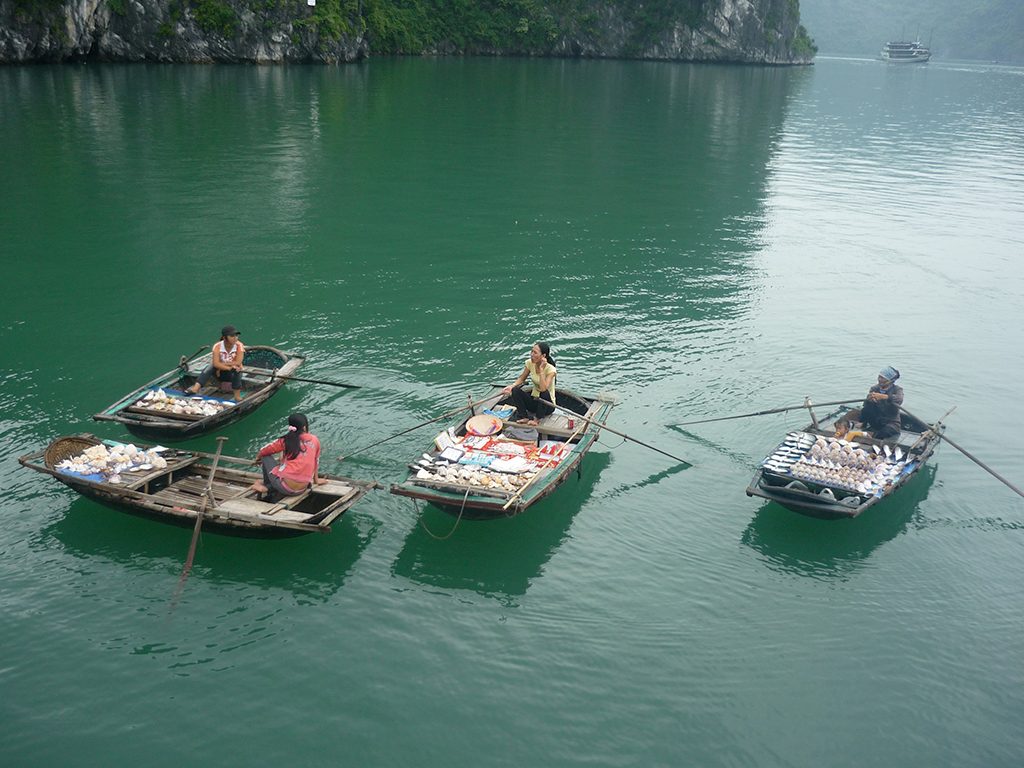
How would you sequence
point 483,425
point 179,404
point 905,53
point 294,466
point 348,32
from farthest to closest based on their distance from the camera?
point 905,53 → point 348,32 → point 179,404 → point 483,425 → point 294,466

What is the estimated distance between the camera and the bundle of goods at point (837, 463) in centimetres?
1173

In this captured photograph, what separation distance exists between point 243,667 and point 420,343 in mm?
9293

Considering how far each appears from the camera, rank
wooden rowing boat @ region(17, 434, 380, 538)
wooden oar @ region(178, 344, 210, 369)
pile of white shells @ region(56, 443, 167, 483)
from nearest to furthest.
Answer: wooden rowing boat @ region(17, 434, 380, 538), pile of white shells @ region(56, 443, 167, 483), wooden oar @ region(178, 344, 210, 369)

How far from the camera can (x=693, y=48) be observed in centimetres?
9062

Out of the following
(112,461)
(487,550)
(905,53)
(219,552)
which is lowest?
(487,550)

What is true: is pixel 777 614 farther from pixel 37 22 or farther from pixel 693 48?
pixel 693 48

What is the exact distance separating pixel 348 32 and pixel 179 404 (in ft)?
203

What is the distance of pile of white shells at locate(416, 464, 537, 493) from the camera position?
444 inches

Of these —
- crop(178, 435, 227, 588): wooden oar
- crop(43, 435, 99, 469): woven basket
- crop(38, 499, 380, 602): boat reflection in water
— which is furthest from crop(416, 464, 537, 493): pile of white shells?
crop(43, 435, 99, 469): woven basket

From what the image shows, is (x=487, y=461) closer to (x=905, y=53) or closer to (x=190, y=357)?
(x=190, y=357)

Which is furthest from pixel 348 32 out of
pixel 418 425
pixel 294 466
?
pixel 294 466

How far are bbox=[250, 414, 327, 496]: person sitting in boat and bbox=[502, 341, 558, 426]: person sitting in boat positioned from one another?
368 cm

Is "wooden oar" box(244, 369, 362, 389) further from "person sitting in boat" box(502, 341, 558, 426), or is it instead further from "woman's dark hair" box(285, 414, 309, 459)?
"woman's dark hair" box(285, 414, 309, 459)

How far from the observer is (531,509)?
1242 cm
